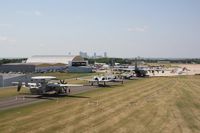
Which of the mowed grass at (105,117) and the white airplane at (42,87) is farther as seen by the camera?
the white airplane at (42,87)

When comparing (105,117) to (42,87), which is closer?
(105,117)

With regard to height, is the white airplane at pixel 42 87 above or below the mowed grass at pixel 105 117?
above

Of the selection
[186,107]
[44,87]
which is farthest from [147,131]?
[44,87]

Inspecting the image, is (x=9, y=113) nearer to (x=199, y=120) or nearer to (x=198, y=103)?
(x=199, y=120)

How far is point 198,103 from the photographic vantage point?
52.9 metres

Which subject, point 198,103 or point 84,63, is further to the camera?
point 84,63

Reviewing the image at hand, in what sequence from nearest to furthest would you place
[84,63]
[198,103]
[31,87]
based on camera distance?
[198,103] → [31,87] → [84,63]

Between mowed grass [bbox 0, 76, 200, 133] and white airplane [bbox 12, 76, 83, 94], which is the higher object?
white airplane [bbox 12, 76, 83, 94]

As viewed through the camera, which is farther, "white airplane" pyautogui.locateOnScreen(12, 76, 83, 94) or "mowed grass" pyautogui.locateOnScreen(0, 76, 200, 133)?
"white airplane" pyautogui.locateOnScreen(12, 76, 83, 94)

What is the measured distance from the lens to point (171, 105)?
1945 inches

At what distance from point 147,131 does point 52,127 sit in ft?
31.6

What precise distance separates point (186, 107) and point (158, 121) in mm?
12567

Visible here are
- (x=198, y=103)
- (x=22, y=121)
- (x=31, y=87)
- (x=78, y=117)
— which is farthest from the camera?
(x=31, y=87)

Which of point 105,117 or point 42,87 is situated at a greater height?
point 42,87
